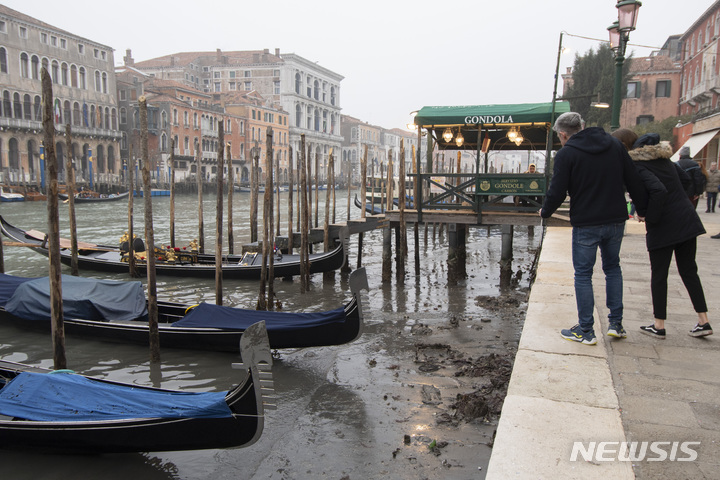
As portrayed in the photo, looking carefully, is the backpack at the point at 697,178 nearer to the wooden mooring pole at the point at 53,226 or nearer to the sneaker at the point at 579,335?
the sneaker at the point at 579,335

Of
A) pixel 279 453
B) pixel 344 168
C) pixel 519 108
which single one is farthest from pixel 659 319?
pixel 344 168

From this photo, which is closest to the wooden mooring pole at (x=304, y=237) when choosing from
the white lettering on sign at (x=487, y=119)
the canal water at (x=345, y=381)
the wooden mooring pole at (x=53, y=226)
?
the canal water at (x=345, y=381)

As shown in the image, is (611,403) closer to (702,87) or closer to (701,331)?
(701,331)

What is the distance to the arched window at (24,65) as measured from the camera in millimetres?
31250

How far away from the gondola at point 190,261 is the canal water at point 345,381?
0.79 feet

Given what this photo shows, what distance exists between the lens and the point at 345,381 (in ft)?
14.9

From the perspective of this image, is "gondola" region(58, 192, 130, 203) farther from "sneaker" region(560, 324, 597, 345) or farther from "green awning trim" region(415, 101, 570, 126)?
"sneaker" region(560, 324, 597, 345)

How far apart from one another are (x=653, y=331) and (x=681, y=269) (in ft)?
1.24

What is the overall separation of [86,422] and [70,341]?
9.87 feet

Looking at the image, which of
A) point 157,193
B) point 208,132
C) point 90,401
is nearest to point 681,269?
point 90,401

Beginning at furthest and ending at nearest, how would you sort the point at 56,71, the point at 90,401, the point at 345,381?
the point at 56,71, the point at 345,381, the point at 90,401

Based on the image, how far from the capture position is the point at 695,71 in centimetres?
2408

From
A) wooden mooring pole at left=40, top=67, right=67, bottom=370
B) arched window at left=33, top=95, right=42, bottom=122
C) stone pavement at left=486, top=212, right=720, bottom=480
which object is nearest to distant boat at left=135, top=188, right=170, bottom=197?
arched window at left=33, top=95, right=42, bottom=122

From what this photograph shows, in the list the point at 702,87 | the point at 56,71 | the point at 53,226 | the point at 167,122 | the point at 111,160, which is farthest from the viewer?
the point at 167,122
